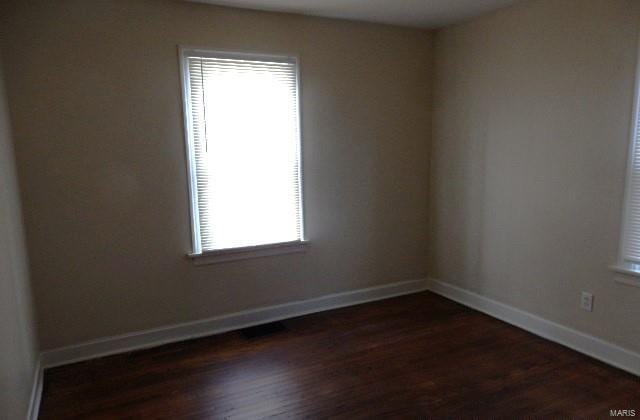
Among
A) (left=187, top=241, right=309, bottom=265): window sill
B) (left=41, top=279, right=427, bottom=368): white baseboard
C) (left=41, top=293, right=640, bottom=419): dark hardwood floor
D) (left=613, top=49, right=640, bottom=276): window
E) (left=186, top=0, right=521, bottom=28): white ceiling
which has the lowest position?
(left=41, top=293, right=640, bottom=419): dark hardwood floor

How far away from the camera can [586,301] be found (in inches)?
108

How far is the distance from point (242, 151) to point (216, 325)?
142cm

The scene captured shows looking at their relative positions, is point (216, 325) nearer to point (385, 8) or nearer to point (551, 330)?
point (551, 330)

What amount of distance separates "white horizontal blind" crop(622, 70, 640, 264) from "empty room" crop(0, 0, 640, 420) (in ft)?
0.05

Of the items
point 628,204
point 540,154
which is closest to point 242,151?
point 540,154

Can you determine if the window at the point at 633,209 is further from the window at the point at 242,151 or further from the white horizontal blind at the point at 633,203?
the window at the point at 242,151

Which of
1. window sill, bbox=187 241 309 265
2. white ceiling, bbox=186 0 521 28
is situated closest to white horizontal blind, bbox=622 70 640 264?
white ceiling, bbox=186 0 521 28

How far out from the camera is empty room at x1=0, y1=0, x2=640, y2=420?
7.90ft

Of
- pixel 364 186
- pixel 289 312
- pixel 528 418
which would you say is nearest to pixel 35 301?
pixel 289 312

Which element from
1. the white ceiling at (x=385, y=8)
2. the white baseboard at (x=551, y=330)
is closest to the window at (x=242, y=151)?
the white ceiling at (x=385, y=8)

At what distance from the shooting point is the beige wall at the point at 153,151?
2.57 metres

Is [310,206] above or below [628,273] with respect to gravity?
above

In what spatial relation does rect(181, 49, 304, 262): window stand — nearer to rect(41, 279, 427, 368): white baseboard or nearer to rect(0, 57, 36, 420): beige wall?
rect(41, 279, 427, 368): white baseboard

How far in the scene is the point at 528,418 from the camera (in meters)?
2.11
